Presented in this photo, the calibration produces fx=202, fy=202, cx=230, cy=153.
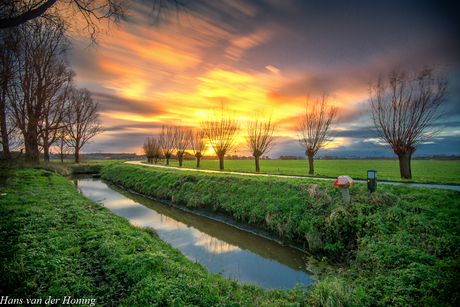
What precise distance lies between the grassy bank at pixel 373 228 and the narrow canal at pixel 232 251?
3.05ft

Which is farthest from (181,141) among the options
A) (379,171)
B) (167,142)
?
(379,171)

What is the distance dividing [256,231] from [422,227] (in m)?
6.63

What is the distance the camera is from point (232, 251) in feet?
29.1

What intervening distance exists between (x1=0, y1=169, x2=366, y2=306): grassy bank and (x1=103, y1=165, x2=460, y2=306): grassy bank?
1.08m

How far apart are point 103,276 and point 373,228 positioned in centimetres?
841

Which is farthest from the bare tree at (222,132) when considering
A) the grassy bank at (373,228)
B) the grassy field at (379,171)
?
the grassy bank at (373,228)

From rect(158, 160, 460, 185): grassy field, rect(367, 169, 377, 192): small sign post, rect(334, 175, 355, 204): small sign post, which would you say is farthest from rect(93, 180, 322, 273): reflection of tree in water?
rect(158, 160, 460, 185): grassy field

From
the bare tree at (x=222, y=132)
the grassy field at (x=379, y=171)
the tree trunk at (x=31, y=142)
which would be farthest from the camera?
the bare tree at (x=222, y=132)

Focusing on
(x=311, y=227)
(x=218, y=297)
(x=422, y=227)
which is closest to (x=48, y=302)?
(x=218, y=297)

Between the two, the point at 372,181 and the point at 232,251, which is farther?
the point at 372,181

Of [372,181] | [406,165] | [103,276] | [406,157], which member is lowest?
[103,276]

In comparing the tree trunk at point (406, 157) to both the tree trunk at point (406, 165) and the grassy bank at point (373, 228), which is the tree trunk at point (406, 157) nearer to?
the tree trunk at point (406, 165)

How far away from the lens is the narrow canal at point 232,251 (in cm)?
692

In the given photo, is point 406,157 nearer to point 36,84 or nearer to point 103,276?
point 103,276
